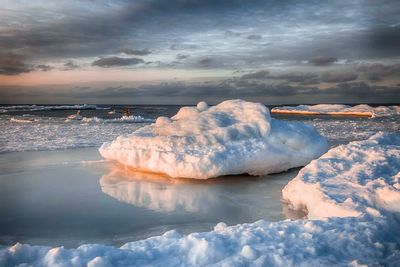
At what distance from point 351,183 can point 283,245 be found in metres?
2.63

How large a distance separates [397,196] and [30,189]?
638cm

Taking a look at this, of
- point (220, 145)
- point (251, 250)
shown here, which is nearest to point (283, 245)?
point (251, 250)

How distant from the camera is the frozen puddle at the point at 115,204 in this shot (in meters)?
4.96

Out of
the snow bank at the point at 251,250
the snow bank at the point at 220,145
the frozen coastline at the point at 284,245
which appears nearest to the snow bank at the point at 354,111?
the snow bank at the point at 220,145

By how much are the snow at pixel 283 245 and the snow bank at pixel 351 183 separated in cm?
2

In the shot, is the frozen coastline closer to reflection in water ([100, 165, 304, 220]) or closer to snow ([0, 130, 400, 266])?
snow ([0, 130, 400, 266])

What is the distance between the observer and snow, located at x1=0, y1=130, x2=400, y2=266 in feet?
10.4

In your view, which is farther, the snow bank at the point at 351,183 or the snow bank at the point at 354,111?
the snow bank at the point at 354,111

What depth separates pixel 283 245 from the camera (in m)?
→ 3.49

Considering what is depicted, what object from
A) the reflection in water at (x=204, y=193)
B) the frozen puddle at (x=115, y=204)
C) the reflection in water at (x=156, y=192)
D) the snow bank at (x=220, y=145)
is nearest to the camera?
the frozen puddle at (x=115, y=204)

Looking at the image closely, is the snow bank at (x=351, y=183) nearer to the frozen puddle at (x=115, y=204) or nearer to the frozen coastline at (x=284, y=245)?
the frozen coastline at (x=284, y=245)

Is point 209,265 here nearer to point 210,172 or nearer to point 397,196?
point 397,196

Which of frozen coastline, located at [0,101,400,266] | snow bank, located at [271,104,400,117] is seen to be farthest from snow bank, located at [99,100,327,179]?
snow bank, located at [271,104,400,117]

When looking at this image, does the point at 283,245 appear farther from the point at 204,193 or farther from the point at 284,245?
the point at 204,193
